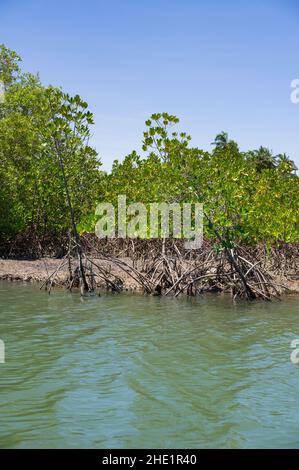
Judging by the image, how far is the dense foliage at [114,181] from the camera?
11.1 meters

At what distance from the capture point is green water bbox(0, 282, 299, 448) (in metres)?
4.58

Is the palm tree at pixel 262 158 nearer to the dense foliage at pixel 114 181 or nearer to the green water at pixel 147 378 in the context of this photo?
the dense foliage at pixel 114 181

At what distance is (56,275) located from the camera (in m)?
13.2

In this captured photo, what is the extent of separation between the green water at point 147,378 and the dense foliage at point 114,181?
246 cm

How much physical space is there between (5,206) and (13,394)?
12.8m

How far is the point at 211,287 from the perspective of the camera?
40.4 feet

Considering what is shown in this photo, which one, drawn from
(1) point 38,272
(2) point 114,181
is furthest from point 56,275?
(2) point 114,181
